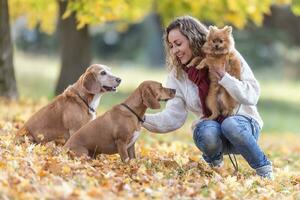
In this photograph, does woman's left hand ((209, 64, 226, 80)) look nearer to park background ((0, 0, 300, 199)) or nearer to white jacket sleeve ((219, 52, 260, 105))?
white jacket sleeve ((219, 52, 260, 105))

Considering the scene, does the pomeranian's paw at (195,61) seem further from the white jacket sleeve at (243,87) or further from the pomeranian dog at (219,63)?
the white jacket sleeve at (243,87)

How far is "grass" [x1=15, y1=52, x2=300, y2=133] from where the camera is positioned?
20.3 metres

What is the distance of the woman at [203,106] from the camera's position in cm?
680

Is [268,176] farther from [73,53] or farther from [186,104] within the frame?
[73,53]

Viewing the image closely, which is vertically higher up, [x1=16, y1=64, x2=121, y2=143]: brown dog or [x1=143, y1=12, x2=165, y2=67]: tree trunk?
[x1=16, y1=64, x2=121, y2=143]: brown dog

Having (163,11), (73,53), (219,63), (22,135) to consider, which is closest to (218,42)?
(219,63)

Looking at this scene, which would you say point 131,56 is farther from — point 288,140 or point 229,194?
point 229,194

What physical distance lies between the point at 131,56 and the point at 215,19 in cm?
2537

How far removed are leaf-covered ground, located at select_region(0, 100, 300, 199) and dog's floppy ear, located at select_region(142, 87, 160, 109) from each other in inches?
21.5

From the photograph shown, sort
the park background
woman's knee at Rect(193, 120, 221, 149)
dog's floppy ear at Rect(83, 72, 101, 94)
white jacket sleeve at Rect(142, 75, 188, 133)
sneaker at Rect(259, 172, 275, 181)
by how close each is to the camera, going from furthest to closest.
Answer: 1. dog's floppy ear at Rect(83, 72, 101, 94)
2. white jacket sleeve at Rect(142, 75, 188, 133)
3. sneaker at Rect(259, 172, 275, 181)
4. woman's knee at Rect(193, 120, 221, 149)
5. the park background

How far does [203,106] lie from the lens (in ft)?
23.5

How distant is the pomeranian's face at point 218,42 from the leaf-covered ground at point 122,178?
1125 mm

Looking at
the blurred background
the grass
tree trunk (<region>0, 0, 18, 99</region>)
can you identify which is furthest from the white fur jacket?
the grass

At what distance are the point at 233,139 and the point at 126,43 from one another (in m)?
34.9
